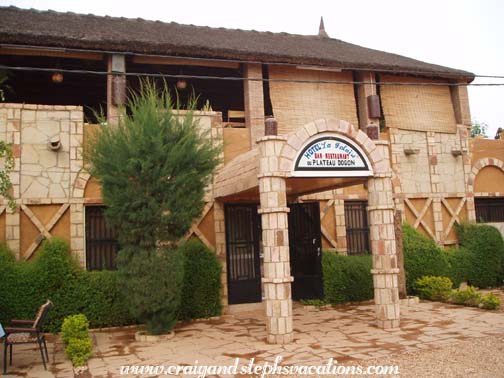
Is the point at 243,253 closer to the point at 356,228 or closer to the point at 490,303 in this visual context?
the point at 356,228

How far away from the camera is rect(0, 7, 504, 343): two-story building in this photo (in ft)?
29.7

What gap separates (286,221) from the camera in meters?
8.58

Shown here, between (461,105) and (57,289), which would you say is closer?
(57,289)

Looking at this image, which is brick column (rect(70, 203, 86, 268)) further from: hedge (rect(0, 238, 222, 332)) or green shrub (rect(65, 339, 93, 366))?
green shrub (rect(65, 339, 93, 366))

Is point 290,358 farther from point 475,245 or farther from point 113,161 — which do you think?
point 475,245

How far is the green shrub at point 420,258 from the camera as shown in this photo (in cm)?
1316

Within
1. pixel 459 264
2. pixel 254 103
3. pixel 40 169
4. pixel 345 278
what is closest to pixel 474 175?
→ pixel 459 264

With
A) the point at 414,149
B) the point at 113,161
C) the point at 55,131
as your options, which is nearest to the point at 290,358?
the point at 113,161

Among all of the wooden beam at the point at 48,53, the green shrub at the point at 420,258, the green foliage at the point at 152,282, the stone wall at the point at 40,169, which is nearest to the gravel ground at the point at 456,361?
the green foliage at the point at 152,282

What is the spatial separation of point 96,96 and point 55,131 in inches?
192

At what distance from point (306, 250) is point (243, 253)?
171 centimetres

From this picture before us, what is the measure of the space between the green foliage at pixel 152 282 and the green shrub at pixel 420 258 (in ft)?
22.1

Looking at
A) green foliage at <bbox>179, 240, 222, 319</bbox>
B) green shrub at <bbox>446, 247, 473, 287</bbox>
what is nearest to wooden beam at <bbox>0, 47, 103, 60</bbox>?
green foliage at <bbox>179, 240, 222, 319</bbox>

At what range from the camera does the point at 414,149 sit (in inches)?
564
